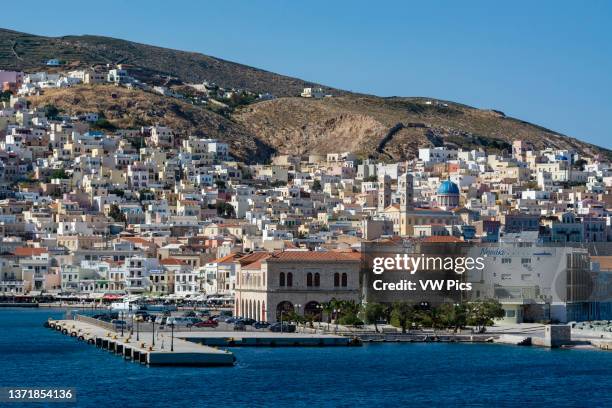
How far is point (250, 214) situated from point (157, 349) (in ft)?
273

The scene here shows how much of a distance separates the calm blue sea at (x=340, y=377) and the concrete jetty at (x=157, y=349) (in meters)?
0.62

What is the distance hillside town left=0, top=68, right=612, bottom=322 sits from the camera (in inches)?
3396

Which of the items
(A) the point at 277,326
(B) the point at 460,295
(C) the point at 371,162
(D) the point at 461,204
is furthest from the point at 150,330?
(C) the point at 371,162

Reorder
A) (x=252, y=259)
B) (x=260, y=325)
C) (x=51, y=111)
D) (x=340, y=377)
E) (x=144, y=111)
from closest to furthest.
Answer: (x=340, y=377) < (x=260, y=325) < (x=252, y=259) < (x=51, y=111) < (x=144, y=111)

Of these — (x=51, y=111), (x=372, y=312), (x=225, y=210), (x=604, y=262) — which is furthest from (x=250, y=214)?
(x=372, y=312)

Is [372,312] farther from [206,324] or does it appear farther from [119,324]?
[119,324]

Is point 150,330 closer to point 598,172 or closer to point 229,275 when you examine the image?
point 229,275

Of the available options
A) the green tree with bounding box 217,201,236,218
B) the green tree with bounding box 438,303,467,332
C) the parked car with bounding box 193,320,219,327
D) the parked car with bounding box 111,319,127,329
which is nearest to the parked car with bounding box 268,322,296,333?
the parked car with bounding box 193,320,219,327

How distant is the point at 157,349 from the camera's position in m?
62.9

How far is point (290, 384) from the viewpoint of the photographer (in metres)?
56.0

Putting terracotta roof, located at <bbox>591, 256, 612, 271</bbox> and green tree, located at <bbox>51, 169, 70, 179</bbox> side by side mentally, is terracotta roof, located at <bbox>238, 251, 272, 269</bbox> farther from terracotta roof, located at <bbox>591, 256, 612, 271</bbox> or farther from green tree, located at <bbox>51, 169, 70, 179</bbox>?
green tree, located at <bbox>51, 169, 70, 179</bbox>

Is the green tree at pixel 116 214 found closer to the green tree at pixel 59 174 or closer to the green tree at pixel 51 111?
the green tree at pixel 59 174

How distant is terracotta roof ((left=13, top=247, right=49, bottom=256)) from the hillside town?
9.5 inches

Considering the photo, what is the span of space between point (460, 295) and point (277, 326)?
10.9 m
